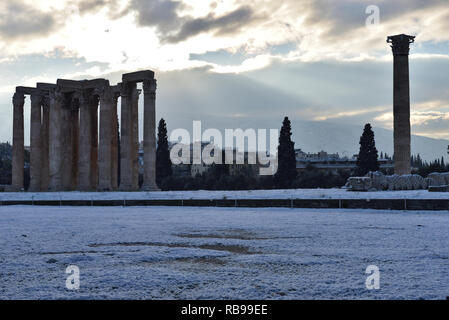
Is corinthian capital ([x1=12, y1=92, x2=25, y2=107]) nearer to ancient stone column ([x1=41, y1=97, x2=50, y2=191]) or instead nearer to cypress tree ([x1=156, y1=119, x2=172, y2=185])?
ancient stone column ([x1=41, y1=97, x2=50, y2=191])

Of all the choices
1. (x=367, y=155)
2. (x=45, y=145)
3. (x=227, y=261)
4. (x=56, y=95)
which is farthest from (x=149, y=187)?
(x=227, y=261)

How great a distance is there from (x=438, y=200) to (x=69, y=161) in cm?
3199

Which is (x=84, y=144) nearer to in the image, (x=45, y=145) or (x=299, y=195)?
(x=45, y=145)

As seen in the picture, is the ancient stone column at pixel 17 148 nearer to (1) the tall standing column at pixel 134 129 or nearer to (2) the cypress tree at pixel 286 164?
(1) the tall standing column at pixel 134 129

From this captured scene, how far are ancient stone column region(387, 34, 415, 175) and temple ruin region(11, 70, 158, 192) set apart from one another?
52.7ft

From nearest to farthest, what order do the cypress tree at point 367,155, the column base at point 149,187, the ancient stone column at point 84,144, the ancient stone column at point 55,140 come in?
the column base at point 149,187 → the ancient stone column at point 84,144 → the ancient stone column at point 55,140 → the cypress tree at point 367,155

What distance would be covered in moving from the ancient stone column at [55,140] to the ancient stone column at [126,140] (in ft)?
17.6

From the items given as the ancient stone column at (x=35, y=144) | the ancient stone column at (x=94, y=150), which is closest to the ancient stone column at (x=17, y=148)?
the ancient stone column at (x=35, y=144)

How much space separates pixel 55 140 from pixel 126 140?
233 inches

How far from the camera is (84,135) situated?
39.9 metres

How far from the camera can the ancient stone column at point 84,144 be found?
131ft

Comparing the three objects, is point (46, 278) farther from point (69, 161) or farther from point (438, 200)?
point (69, 161)

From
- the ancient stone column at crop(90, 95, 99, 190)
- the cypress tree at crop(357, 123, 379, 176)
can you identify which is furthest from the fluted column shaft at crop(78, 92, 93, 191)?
the cypress tree at crop(357, 123, 379, 176)
